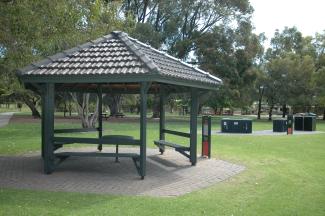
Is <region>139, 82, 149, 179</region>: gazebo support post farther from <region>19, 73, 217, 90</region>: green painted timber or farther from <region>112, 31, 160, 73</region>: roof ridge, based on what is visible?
<region>112, 31, 160, 73</region>: roof ridge

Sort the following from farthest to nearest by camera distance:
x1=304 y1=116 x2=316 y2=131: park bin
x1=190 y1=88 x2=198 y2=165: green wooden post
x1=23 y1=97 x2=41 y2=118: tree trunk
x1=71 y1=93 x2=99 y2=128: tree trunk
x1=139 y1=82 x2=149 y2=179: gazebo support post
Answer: x1=23 y1=97 x2=41 y2=118: tree trunk < x1=304 y1=116 x2=316 y2=131: park bin < x1=71 y1=93 x2=99 y2=128: tree trunk < x1=190 y1=88 x2=198 y2=165: green wooden post < x1=139 y1=82 x2=149 y2=179: gazebo support post

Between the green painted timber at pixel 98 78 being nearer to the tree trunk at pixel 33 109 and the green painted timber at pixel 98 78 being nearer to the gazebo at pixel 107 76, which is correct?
the gazebo at pixel 107 76

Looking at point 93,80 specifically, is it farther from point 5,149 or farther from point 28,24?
point 5,149

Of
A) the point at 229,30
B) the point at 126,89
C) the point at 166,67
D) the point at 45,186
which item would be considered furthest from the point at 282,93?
the point at 45,186

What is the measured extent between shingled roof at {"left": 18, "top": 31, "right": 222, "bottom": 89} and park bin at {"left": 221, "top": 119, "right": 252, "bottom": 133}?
41.7ft

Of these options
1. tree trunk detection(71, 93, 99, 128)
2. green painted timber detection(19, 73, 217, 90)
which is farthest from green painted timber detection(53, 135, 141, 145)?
tree trunk detection(71, 93, 99, 128)

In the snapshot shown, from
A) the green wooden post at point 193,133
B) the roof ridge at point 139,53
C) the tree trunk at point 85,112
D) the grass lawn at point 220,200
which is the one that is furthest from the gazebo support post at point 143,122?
the tree trunk at point 85,112

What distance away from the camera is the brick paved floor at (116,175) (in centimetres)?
800

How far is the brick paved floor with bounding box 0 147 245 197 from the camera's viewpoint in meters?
8.00

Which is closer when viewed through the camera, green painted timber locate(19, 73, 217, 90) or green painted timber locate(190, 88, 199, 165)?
green painted timber locate(19, 73, 217, 90)

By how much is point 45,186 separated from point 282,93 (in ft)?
138

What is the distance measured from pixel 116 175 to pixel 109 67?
2.58m

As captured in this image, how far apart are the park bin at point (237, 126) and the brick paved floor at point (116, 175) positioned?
1167 cm

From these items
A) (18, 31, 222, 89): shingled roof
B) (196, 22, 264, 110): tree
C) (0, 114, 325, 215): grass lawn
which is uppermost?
(196, 22, 264, 110): tree
